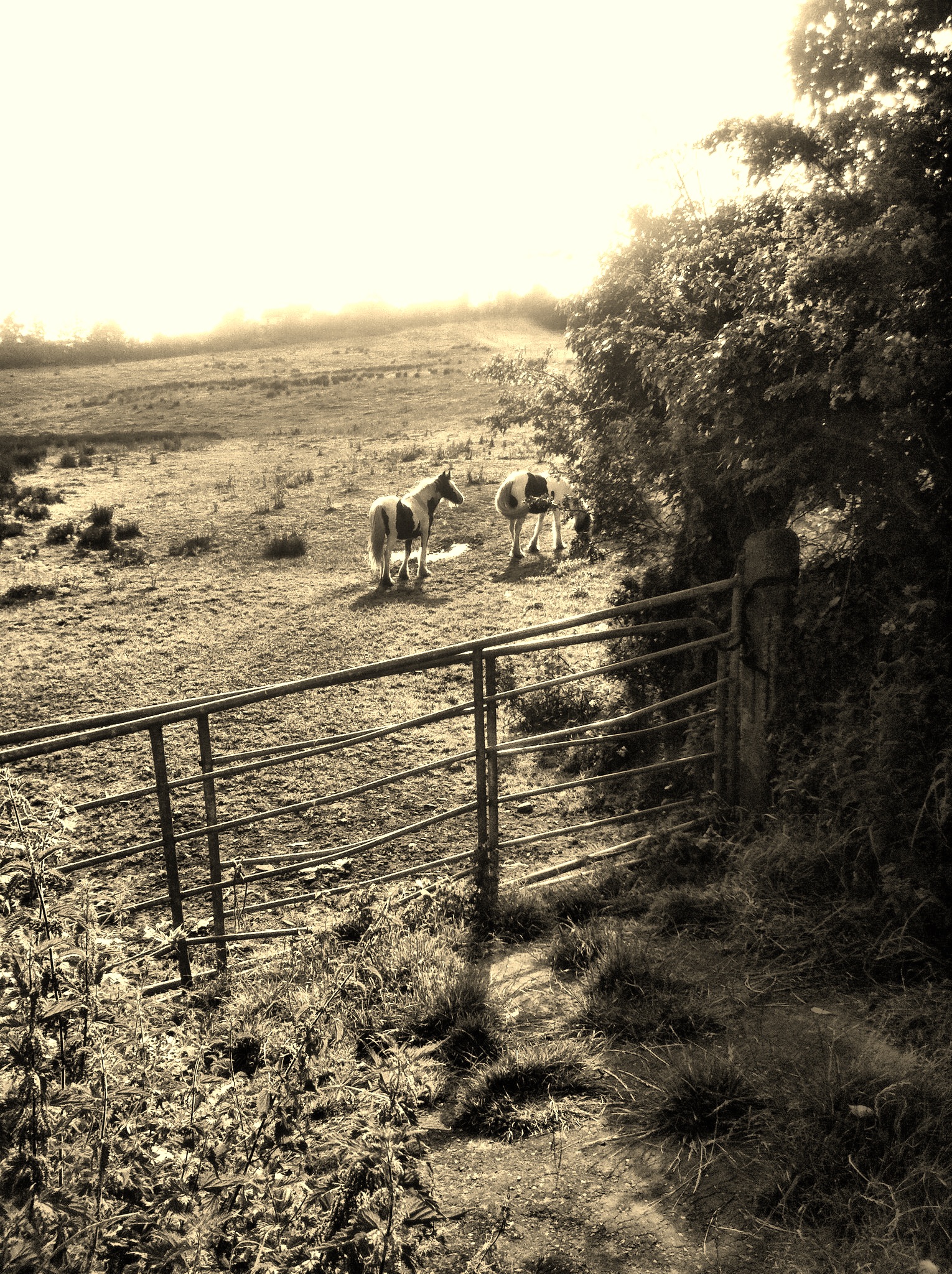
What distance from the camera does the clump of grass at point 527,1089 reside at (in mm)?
2795

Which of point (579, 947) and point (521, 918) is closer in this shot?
point (579, 947)

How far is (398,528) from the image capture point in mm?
13594

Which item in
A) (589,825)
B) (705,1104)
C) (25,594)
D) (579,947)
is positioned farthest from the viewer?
(25,594)

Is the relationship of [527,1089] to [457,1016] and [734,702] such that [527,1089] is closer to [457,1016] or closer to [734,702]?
[457,1016]

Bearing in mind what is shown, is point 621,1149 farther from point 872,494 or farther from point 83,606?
point 83,606

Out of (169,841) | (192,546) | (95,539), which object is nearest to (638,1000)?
(169,841)

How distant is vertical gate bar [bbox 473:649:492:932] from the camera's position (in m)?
4.30

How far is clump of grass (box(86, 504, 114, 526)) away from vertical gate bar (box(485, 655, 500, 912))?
14.4 metres

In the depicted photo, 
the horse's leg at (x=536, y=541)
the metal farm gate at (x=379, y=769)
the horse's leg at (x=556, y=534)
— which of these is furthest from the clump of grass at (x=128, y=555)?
the horse's leg at (x=556, y=534)

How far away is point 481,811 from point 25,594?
36.5ft

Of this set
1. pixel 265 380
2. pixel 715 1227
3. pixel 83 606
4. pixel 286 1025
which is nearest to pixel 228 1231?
pixel 286 1025

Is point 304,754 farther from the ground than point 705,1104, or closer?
farther from the ground

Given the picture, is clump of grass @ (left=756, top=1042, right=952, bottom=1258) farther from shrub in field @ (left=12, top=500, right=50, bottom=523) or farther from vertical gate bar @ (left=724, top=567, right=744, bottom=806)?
shrub in field @ (left=12, top=500, right=50, bottom=523)

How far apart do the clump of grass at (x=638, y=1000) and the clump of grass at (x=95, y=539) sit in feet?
47.5
